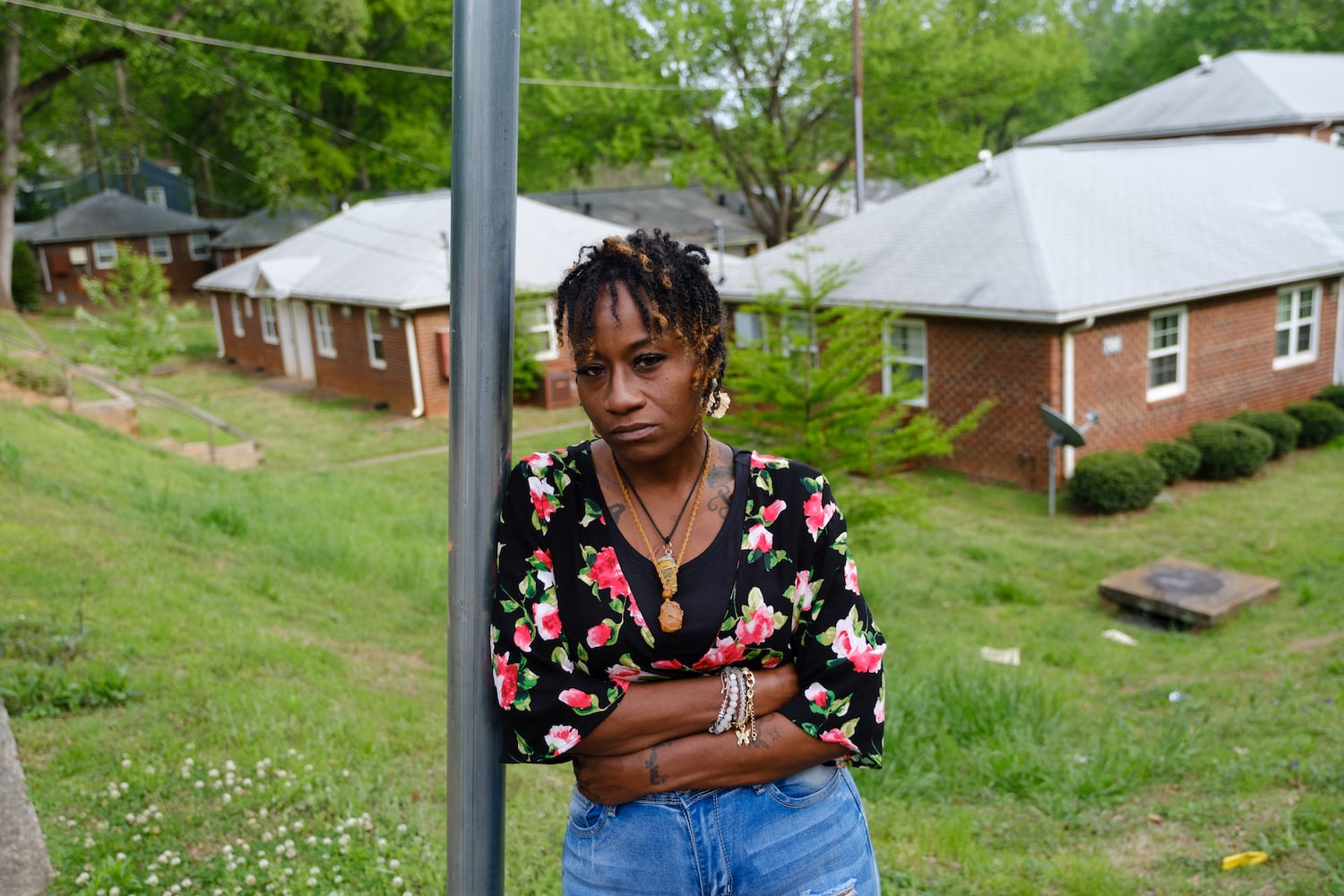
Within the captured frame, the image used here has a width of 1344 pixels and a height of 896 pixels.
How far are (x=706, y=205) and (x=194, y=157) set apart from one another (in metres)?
27.0

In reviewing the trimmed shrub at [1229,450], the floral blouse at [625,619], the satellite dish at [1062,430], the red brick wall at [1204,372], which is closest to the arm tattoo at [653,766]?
the floral blouse at [625,619]

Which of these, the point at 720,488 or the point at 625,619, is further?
the point at 720,488

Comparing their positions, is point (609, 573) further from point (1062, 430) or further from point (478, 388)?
point (1062, 430)

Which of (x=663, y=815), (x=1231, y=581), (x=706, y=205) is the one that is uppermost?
(x=706, y=205)

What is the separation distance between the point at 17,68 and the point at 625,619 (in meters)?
38.7

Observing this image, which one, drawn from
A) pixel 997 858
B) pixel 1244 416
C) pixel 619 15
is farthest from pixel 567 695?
pixel 619 15

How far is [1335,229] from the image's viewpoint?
68.0 feet

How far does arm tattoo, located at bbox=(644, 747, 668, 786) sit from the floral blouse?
0.13 meters

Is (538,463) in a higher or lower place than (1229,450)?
higher

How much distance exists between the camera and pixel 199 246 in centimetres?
4981

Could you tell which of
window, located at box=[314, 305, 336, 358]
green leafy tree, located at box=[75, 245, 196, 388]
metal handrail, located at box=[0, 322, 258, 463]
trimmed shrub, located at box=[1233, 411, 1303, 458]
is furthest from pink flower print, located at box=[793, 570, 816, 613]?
window, located at box=[314, 305, 336, 358]

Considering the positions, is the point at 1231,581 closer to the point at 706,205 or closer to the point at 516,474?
the point at 516,474

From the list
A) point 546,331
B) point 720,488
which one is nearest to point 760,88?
point 546,331

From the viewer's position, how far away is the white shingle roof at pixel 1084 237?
17.0 m
